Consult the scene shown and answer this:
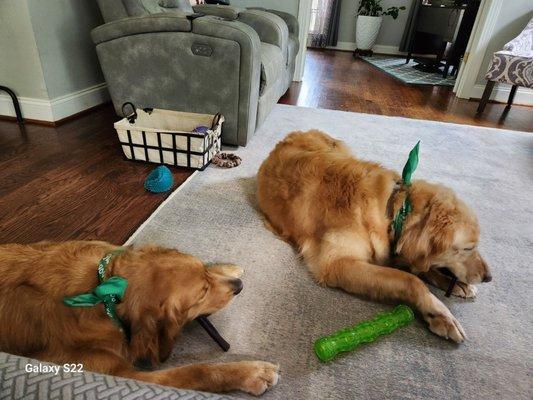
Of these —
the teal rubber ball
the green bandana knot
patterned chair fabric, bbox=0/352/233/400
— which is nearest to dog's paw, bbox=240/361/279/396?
patterned chair fabric, bbox=0/352/233/400

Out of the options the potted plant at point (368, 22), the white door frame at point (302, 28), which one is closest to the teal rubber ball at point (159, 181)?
the white door frame at point (302, 28)

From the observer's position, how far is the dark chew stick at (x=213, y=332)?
1.04 m

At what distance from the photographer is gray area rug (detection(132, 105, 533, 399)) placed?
1.01 meters

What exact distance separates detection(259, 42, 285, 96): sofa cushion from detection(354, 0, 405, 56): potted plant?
5699mm

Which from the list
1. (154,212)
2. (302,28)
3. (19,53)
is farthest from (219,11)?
(154,212)

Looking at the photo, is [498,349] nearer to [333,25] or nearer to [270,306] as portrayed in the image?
[270,306]

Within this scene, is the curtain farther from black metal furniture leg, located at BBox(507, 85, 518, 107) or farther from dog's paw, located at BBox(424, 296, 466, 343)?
dog's paw, located at BBox(424, 296, 466, 343)

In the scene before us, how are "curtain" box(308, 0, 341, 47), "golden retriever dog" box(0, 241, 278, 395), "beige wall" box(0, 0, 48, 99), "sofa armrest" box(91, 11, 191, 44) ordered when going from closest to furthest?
"golden retriever dog" box(0, 241, 278, 395) → "sofa armrest" box(91, 11, 191, 44) → "beige wall" box(0, 0, 48, 99) → "curtain" box(308, 0, 341, 47)

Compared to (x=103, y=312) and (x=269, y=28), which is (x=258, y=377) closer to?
(x=103, y=312)

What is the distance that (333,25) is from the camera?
809cm

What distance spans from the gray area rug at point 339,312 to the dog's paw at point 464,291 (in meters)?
0.03

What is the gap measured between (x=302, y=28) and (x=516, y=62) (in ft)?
8.20

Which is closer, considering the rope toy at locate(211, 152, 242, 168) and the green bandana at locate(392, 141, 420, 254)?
the green bandana at locate(392, 141, 420, 254)

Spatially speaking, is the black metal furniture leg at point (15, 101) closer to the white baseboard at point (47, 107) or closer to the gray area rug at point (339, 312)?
the white baseboard at point (47, 107)
